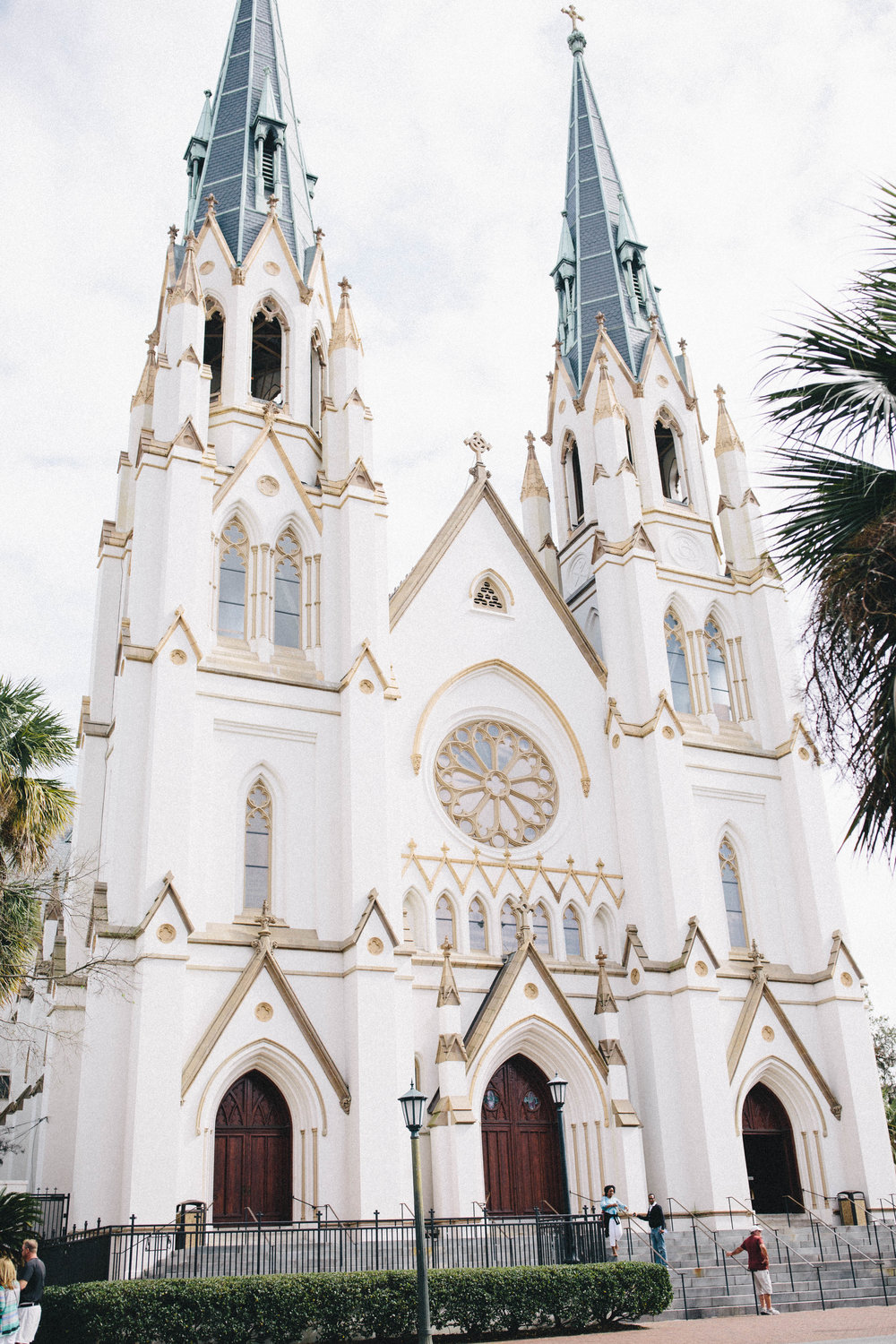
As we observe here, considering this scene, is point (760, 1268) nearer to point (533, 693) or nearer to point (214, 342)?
point (533, 693)

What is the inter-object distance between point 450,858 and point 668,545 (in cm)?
1066

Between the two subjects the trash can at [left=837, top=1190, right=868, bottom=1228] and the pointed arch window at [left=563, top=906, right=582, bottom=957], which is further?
the pointed arch window at [left=563, top=906, right=582, bottom=957]

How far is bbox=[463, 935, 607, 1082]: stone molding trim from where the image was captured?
73.7 feet

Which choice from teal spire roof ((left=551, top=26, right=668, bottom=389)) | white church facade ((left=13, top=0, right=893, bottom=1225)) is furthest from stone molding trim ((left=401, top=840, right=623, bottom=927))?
teal spire roof ((left=551, top=26, right=668, bottom=389))

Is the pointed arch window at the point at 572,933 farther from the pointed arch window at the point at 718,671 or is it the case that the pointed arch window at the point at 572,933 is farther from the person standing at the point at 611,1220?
the pointed arch window at the point at 718,671

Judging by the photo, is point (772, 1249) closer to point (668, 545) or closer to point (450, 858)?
point (450, 858)

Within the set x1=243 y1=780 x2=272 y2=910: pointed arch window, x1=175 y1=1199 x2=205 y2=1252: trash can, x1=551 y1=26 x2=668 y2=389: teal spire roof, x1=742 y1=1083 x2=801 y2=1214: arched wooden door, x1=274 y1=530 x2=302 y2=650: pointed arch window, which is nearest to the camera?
x1=175 y1=1199 x2=205 y2=1252: trash can

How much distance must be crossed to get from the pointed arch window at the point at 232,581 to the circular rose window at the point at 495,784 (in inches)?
199

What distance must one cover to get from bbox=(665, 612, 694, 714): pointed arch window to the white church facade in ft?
0.31

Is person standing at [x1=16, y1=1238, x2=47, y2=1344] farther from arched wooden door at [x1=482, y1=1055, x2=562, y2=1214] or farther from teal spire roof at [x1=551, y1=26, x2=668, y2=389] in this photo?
teal spire roof at [x1=551, y1=26, x2=668, y2=389]

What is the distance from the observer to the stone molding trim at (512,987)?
73.7 feet

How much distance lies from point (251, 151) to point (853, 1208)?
93.1 feet

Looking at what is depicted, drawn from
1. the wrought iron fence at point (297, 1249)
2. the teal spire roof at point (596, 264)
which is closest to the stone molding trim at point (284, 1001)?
the wrought iron fence at point (297, 1249)

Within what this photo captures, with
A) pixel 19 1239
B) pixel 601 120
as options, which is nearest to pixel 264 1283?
pixel 19 1239
